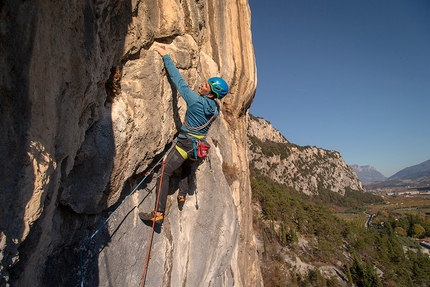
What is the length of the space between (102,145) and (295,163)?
97.7 meters

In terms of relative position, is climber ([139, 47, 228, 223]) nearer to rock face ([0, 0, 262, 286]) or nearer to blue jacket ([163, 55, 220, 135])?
blue jacket ([163, 55, 220, 135])

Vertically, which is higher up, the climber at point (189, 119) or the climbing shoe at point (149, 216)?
the climber at point (189, 119)

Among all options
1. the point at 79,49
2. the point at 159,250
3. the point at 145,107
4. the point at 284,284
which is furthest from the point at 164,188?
the point at 284,284

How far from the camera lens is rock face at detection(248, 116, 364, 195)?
267ft

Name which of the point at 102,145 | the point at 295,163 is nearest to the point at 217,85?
the point at 102,145

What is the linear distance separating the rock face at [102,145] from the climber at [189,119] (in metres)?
0.24

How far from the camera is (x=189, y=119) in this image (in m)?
4.52

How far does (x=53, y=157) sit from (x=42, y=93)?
58cm

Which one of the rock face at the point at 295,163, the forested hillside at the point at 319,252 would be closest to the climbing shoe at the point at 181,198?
the forested hillside at the point at 319,252

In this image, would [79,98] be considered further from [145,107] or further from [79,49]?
[145,107]

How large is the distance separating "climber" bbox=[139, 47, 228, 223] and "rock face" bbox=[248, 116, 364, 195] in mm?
71273

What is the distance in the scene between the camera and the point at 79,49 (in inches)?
99.2

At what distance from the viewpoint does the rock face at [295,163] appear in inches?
3204

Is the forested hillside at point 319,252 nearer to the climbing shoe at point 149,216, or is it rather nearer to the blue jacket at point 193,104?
the climbing shoe at point 149,216
